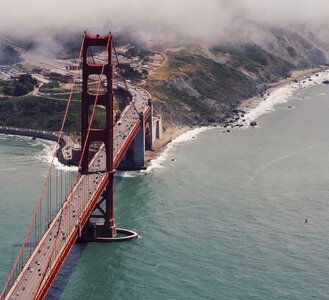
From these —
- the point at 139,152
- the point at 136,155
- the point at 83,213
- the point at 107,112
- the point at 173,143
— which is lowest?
the point at 83,213

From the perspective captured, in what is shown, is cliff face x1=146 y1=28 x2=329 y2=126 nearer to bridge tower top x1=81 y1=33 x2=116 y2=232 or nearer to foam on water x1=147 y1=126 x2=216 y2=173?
foam on water x1=147 y1=126 x2=216 y2=173

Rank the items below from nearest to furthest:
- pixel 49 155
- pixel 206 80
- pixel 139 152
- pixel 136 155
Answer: pixel 139 152 → pixel 136 155 → pixel 49 155 → pixel 206 80

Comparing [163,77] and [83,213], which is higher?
[163,77]

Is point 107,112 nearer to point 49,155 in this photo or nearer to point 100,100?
point 100,100

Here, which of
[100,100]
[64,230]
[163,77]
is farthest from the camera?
[163,77]

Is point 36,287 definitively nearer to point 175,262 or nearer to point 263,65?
point 175,262

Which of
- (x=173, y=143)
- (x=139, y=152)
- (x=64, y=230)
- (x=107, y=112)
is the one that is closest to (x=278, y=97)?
(x=173, y=143)

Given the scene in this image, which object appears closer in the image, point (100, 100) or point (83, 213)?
point (83, 213)
